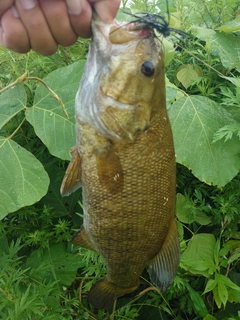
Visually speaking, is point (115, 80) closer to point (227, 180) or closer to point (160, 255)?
point (160, 255)

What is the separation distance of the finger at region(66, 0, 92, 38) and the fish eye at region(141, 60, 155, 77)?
0.58 ft

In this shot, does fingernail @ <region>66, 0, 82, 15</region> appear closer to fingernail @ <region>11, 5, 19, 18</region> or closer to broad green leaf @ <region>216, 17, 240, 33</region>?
fingernail @ <region>11, 5, 19, 18</region>

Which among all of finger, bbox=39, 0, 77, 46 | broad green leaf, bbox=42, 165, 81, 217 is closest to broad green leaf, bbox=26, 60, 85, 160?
broad green leaf, bbox=42, 165, 81, 217

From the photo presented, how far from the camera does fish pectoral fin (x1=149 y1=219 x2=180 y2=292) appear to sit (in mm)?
1397

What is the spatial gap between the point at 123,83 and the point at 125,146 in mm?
181

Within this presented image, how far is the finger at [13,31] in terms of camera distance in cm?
104

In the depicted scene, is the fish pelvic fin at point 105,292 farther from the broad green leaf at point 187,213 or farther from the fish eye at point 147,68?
the fish eye at point 147,68

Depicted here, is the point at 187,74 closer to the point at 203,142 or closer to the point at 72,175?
the point at 203,142

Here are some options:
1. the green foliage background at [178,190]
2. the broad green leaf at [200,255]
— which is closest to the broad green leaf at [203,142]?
the green foliage background at [178,190]

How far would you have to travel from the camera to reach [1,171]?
1.83 meters

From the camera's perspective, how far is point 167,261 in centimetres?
142

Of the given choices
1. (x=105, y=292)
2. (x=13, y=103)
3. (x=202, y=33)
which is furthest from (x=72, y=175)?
(x=202, y=33)

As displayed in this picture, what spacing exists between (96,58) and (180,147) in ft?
3.11

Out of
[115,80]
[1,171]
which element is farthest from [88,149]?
[1,171]
